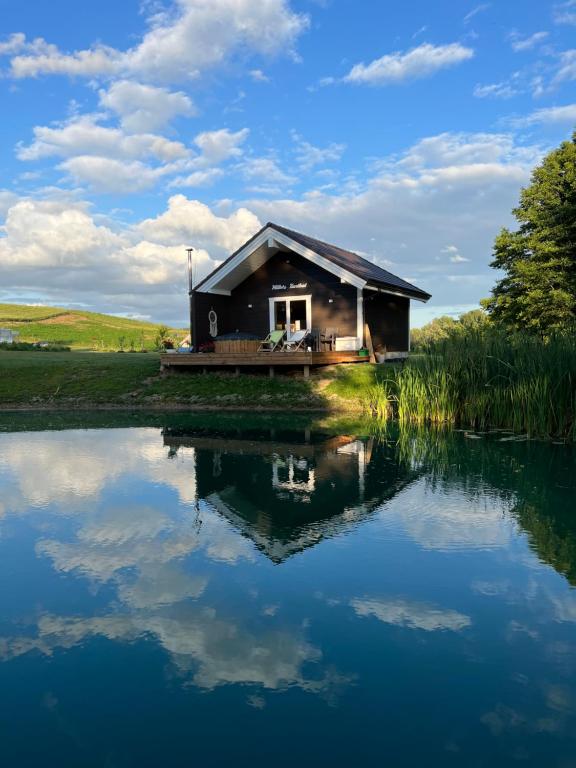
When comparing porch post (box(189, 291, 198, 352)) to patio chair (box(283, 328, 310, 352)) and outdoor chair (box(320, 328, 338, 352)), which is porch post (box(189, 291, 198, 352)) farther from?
outdoor chair (box(320, 328, 338, 352))

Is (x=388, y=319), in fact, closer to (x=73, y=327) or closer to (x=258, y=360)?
(x=258, y=360)

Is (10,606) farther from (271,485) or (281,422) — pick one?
(281,422)

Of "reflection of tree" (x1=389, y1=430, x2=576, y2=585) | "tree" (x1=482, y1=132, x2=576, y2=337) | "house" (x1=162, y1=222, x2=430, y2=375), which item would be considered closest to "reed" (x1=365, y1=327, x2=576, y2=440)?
"reflection of tree" (x1=389, y1=430, x2=576, y2=585)

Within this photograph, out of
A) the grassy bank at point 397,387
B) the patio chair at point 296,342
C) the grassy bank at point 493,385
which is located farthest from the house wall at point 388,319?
the grassy bank at point 493,385

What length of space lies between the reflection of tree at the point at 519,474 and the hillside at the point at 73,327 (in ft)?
125

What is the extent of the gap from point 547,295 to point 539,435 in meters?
14.1

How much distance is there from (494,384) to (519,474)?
4150 millimetres

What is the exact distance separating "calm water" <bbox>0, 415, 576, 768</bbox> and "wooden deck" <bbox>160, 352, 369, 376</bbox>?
30.0ft

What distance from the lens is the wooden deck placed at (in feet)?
57.2

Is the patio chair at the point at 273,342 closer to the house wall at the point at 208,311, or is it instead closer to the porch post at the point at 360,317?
the porch post at the point at 360,317

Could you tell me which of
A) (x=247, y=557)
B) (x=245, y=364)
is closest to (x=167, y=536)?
(x=247, y=557)

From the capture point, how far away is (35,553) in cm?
554

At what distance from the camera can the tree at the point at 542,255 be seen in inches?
911

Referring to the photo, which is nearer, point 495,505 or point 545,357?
point 495,505
